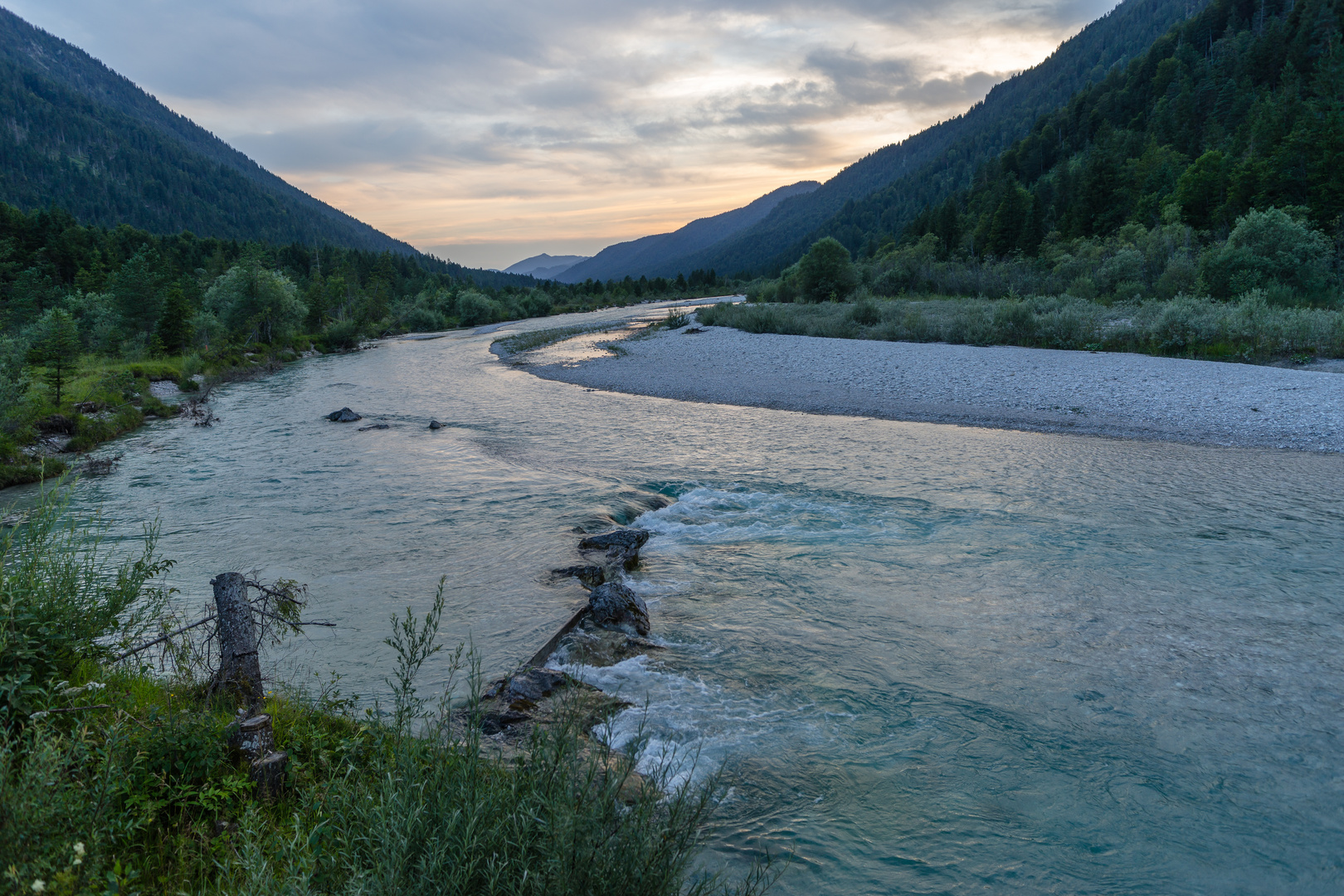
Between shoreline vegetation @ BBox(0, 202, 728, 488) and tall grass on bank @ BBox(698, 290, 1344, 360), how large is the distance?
2961 cm

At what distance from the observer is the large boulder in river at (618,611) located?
7.42 m

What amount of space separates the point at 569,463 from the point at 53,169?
189 metres

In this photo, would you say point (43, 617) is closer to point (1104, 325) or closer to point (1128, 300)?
point (1104, 325)

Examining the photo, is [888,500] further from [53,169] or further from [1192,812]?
[53,169]

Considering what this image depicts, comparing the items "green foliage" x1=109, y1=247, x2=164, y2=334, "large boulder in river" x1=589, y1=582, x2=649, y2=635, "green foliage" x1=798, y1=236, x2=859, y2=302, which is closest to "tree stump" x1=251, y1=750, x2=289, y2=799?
"large boulder in river" x1=589, y1=582, x2=649, y2=635

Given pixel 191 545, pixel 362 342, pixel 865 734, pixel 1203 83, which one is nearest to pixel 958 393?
pixel 865 734

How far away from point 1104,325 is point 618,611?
1093 inches

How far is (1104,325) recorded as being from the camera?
2705cm

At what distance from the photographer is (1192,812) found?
4777mm

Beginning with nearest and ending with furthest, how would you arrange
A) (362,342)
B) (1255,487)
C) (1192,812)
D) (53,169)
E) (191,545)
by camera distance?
(1192,812), (191,545), (1255,487), (362,342), (53,169)

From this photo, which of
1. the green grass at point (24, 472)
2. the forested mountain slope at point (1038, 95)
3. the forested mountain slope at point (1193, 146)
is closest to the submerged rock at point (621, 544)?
the green grass at point (24, 472)

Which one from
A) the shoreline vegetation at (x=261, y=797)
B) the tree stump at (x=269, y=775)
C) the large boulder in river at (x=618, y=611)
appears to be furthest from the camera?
the large boulder in river at (x=618, y=611)

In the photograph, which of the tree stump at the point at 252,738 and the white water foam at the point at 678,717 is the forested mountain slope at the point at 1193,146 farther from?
the tree stump at the point at 252,738

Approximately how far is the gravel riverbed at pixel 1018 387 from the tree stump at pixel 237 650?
54.3 feet
